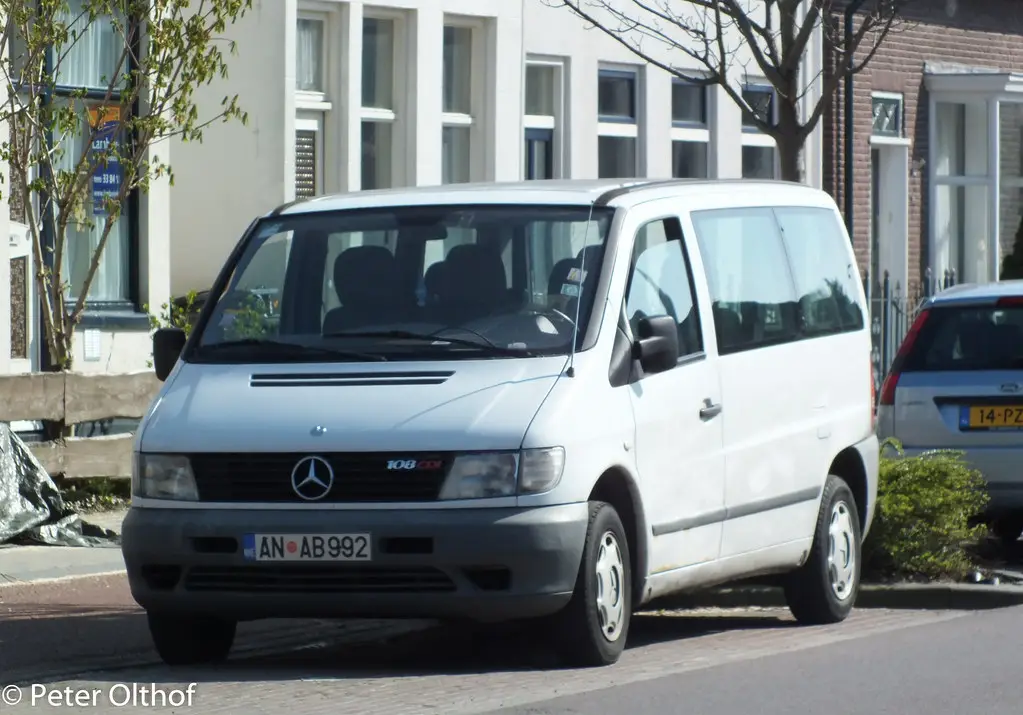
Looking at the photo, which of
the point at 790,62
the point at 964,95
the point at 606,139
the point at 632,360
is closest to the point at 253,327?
the point at 632,360

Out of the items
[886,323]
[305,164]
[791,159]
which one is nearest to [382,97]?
[305,164]

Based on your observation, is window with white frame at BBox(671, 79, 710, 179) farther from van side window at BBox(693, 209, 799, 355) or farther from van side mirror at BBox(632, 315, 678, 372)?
van side mirror at BBox(632, 315, 678, 372)

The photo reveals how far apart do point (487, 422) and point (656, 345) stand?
0.95 metres

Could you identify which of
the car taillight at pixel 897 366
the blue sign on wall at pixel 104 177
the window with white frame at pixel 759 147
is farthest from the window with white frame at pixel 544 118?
the car taillight at pixel 897 366

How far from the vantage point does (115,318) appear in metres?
18.8

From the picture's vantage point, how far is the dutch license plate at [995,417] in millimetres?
13367

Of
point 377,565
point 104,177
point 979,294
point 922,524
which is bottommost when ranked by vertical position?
point 922,524

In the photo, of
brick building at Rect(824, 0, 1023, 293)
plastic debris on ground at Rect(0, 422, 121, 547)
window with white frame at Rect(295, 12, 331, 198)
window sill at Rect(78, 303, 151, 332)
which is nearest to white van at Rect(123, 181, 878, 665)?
plastic debris on ground at Rect(0, 422, 121, 547)

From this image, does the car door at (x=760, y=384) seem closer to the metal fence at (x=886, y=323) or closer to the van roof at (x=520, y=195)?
the van roof at (x=520, y=195)

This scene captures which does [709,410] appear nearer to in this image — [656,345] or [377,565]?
[656,345]

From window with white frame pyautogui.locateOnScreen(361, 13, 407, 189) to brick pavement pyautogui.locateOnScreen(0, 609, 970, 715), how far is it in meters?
11.6

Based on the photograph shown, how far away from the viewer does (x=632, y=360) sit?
31.1 feet

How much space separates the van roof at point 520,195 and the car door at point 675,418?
0.55 ft

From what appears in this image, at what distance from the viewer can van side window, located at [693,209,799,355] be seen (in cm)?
1039
